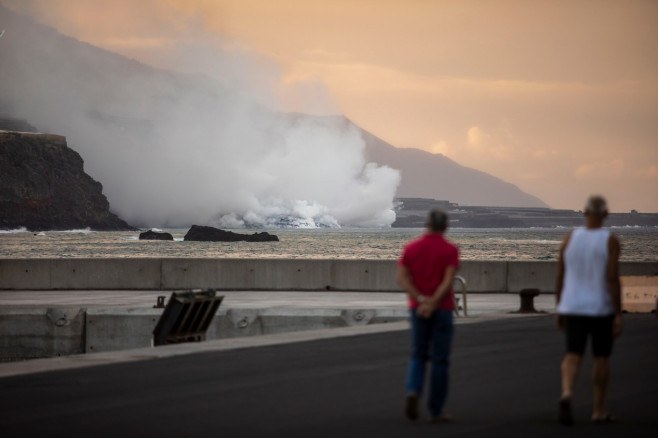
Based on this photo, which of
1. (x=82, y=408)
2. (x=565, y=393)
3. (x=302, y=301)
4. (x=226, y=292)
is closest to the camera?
(x=565, y=393)

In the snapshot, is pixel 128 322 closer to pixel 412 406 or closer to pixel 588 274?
pixel 412 406

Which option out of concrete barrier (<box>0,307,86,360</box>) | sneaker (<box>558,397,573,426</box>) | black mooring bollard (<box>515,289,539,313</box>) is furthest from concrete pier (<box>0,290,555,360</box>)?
sneaker (<box>558,397,573,426</box>)

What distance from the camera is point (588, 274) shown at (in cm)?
911

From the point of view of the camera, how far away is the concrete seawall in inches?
1075

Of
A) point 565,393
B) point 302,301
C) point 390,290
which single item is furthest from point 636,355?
point 390,290

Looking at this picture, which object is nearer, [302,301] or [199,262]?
[302,301]

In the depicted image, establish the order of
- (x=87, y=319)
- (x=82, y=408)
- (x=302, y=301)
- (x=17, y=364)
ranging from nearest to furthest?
(x=82, y=408)
(x=17, y=364)
(x=87, y=319)
(x=302, y=301)

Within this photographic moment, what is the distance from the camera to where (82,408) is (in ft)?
33.7

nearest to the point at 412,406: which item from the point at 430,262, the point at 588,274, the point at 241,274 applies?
the point at 430,262

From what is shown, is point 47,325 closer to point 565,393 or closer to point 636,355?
point 636,355

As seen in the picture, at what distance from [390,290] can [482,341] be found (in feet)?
→ 36.2

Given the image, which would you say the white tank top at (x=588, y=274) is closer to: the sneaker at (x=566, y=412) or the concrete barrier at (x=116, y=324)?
the sneaker at (x=566, y=412)

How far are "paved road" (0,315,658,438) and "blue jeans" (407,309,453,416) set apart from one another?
27cm

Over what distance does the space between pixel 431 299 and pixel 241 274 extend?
18.9m
